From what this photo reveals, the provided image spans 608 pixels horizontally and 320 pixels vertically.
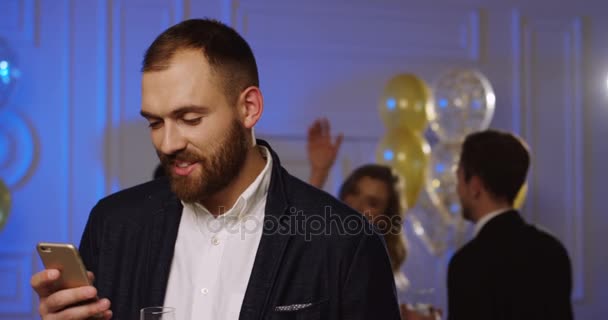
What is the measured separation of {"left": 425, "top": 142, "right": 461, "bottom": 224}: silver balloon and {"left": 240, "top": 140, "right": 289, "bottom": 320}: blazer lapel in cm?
226

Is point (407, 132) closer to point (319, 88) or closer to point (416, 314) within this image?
point (319, 88)

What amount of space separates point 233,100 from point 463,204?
5.45 ft

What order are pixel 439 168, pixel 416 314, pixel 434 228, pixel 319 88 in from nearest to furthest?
1. pixel 416 314
2. pixel 439 168
3. pixel 434 228
4. pixel 319 88

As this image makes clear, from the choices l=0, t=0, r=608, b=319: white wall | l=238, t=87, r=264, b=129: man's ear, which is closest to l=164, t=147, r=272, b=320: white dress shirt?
l=238, t=87, r=264, b=129: man's ear

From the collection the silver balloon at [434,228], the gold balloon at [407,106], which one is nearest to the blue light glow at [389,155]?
the gold balloon at [407,106]

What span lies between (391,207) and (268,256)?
171 centimetres

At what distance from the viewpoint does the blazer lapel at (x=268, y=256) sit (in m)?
1.71

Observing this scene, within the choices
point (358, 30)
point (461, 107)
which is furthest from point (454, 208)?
point (358, 30)

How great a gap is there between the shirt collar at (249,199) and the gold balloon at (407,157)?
204 cm

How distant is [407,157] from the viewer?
12.8 feet

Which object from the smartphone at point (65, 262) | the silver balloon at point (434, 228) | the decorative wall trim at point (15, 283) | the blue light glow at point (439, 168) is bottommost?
the decorative wall trim at point (15, 283)

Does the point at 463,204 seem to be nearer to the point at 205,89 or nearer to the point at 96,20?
the point at 205,89

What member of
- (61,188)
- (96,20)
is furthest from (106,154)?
(96,20)

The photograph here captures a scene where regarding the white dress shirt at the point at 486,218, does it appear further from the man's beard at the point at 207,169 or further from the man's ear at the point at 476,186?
the man's beard at the point at 207,169
